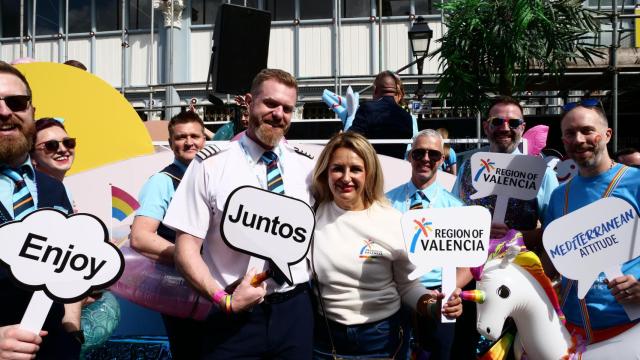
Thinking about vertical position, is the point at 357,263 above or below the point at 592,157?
below

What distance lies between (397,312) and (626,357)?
3.27 ft

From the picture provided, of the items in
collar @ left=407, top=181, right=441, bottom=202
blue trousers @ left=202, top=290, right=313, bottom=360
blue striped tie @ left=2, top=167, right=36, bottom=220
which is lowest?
blue trousers @ left=202, top=290, right=313, bottom=360

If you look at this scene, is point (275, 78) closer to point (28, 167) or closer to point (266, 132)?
point (266, 132)

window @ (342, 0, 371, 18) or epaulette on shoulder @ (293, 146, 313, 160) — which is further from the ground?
window @ (342, 0, 371, 18)

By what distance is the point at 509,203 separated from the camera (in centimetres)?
374

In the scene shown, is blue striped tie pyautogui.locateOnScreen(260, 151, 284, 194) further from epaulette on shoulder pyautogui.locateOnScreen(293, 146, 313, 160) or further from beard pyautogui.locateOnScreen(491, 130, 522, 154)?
beard pyautogui.locateOnScreen(491, 130, 522, 154)

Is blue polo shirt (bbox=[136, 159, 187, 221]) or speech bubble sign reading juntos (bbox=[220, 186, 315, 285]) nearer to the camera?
speech bubble sign reading juntos (bbox=[220, 186, 315, 285])

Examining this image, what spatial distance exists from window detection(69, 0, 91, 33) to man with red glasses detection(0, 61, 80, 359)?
53.4ft

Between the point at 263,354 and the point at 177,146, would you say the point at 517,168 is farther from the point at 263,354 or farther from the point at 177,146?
the point at 177,146

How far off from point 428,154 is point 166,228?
1587 millimetres


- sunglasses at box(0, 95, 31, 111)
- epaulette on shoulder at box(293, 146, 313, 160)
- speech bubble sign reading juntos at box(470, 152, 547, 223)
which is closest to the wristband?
epaulette on shoulder at box(293, 146, 313, 160)

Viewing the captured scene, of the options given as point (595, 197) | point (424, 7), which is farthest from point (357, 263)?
point (424, 7)

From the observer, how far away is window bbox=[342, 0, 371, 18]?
16.0 meters

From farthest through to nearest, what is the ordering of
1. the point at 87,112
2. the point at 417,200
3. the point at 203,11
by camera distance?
the point at 203,11 → the point at 87,112 → the point at 417,200
